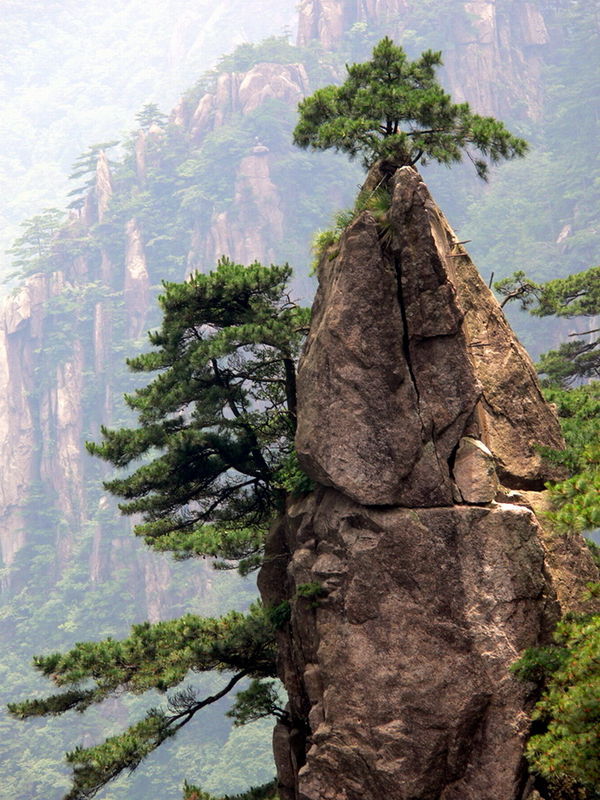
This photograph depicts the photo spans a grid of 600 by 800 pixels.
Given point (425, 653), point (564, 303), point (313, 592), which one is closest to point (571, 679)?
point (425, 653)

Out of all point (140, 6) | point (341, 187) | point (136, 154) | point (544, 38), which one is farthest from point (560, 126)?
point (140, 6)

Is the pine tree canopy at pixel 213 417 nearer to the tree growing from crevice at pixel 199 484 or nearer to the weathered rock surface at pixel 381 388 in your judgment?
the tree growing from crevice at pixel 199 484

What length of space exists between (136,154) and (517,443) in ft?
249

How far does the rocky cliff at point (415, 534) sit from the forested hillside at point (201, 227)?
5258 centimetres

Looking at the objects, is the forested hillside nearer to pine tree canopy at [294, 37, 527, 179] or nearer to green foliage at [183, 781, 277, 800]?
green foliage at [183, 781, 277, 800]

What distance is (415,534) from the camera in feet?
32.4

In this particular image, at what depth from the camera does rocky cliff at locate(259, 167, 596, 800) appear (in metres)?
9.41

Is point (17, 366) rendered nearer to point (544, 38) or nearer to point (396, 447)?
point (544, 38)

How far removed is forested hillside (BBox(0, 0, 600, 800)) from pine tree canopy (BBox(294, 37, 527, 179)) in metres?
52.7

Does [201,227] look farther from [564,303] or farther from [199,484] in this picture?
[199,484]

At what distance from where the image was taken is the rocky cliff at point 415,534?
9.41 m

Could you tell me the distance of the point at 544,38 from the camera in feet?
261

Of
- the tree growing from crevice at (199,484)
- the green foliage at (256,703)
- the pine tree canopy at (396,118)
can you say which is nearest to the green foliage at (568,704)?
the tree growing from crevice at (199,484)

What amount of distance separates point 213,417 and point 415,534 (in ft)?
13.7
